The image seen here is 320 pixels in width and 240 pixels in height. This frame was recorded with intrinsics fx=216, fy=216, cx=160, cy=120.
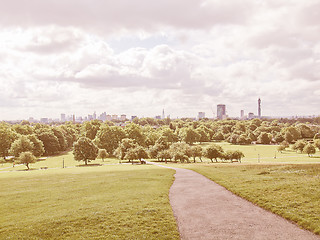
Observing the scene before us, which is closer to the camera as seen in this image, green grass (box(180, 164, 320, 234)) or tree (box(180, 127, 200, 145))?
green grass (box(180, 164, 320, 234))

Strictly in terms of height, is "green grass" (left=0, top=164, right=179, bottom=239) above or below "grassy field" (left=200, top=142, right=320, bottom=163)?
above

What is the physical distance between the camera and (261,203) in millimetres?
17484

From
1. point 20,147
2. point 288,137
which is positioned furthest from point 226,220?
point 288,137

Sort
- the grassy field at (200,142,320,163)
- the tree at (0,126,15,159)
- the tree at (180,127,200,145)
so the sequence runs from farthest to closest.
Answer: the tree at (180,127,200,145) → the tree at (0,126,15,159) → the grassy field at (200,142,320,163)

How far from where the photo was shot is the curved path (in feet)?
41.1

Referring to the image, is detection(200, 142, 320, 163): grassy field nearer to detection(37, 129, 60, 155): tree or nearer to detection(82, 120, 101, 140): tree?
detection(82, 120, 101, 140): tree

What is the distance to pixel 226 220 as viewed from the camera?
14602 mm

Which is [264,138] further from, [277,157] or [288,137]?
[277,157]

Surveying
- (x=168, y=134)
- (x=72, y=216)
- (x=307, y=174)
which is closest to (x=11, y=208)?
(x=72, y=216)

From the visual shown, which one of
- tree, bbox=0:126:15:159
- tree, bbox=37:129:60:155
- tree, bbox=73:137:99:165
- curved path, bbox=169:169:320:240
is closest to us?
curved path, bbox=169:169:320:240

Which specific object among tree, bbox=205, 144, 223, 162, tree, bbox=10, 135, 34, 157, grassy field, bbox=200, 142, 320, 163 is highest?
tree, bbox=10, 135, 34, 157

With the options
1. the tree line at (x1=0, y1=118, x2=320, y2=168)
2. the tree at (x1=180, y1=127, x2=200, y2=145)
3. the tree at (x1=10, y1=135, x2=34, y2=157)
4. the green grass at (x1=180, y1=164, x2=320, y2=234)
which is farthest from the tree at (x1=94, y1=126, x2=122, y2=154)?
the green grass at (x1=180, y1=164, x2=320, y2=234)

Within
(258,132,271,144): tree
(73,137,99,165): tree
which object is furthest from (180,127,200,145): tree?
(73,137,99,165): tree

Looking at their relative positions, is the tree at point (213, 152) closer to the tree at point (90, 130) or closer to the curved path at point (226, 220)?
the curved path at point (226, 220)
